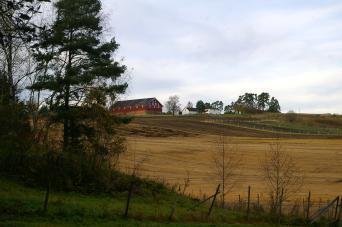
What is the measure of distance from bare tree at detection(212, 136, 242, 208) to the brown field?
0.65 metres

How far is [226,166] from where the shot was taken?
179ft

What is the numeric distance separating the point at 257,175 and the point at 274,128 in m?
80.1

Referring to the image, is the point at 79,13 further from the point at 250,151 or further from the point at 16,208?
the point at 250,151

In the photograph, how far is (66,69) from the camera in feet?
119

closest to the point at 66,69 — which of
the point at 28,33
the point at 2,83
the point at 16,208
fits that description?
the point at 2,83

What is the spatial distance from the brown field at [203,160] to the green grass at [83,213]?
16.0m

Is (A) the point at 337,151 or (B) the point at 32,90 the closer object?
(B) the point at 32,90

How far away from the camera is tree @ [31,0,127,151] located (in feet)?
115

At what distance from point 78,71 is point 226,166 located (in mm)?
23491

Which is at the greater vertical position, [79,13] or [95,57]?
[79,13]

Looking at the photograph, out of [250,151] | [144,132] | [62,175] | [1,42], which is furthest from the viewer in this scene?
[144,132]

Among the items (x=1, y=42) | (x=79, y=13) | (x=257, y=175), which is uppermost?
(x=79, y=13)

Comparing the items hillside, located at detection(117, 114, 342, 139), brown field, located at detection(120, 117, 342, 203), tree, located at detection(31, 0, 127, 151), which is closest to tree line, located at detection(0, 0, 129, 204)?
tree, located at detection(31, 0, 127, 151)

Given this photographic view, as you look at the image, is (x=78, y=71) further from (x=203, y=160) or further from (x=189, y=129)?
(x=189, y=129)
